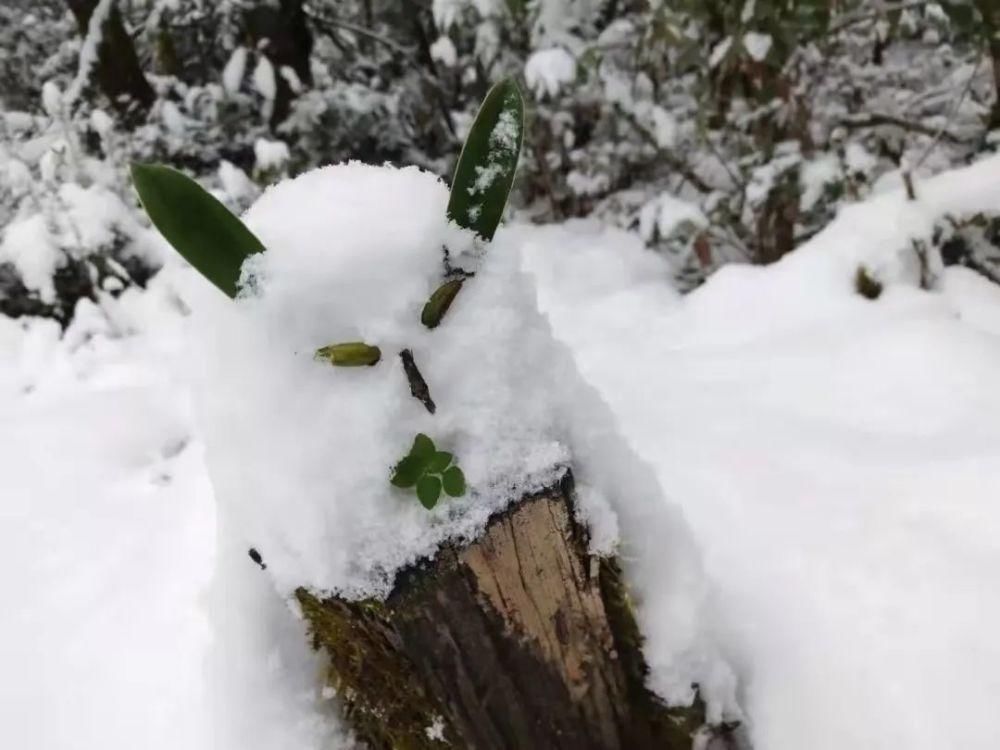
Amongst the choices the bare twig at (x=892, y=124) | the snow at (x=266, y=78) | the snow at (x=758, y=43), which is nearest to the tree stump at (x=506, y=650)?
the snow at (x=758, y=43)

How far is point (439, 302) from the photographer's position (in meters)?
0.66

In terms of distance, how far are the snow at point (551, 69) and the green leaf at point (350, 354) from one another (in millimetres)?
1984

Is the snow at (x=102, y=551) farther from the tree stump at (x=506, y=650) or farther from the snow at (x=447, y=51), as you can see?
the snow at (x=447, y=51)

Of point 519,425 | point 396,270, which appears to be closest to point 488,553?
point 519,425

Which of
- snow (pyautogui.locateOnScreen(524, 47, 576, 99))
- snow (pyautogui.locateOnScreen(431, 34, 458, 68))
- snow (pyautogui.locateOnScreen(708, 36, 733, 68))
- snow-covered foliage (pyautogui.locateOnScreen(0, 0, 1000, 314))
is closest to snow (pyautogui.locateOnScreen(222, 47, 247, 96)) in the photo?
snow-covered foliage (pyautogui.locateOnScreen(0, 0, 1000, 314))

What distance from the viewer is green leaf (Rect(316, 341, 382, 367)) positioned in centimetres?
64

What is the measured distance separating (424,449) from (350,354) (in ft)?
0.32

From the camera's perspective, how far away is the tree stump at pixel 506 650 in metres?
0.68

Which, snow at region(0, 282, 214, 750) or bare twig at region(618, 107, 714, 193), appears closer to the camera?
snow at region(0, 282, 214, 750)

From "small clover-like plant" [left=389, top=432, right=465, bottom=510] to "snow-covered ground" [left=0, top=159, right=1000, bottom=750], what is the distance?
0.67 ft

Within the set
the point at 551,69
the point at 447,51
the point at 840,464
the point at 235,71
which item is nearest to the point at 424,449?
the point at 840,464

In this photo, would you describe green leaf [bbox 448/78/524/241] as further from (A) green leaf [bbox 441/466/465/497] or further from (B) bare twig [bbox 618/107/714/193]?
(B) bare twig [bbox 618/107/714/193]

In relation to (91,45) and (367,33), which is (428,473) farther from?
(91,45)

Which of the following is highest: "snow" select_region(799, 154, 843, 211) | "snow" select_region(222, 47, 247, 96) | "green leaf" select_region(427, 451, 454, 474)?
"green leaf" select_region(427, 451, 454, 474)
